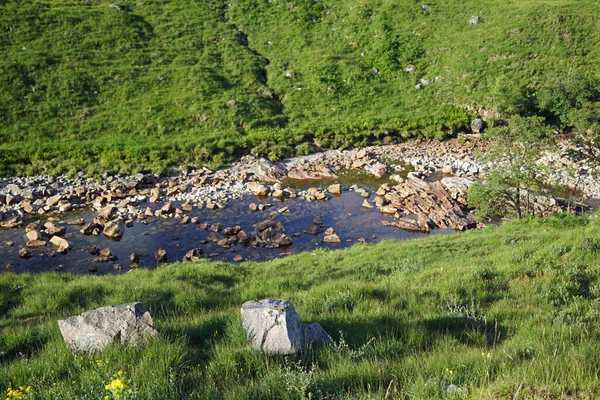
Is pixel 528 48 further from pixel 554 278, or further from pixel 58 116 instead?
pixel 58 116

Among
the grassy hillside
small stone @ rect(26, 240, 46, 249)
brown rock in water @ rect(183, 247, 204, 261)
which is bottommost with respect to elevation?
brown rock in water @ rect(183, 247, 204, 261)

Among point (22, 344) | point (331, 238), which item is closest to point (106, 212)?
point (331, 238)

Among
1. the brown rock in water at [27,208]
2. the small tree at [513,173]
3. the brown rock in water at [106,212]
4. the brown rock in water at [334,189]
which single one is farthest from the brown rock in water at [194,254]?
the small tree at [513,173]

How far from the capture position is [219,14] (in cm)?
5838

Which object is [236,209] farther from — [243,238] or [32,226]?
[32,226]

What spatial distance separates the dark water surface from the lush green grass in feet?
29.3

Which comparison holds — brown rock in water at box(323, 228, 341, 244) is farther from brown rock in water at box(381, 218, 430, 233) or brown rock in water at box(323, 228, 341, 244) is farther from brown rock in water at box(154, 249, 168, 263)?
brown rock in water at box(154, 249, 168, 263)

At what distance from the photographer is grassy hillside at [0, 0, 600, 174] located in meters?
37.6

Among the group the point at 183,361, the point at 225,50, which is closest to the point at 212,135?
the point at 225,50

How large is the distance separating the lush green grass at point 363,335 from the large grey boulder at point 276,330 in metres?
0.19

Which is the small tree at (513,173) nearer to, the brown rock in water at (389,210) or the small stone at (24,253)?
the brown rock in water at (389,210)

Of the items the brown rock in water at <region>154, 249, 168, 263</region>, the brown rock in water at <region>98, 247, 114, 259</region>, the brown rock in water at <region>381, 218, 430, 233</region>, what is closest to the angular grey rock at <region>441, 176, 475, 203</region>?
the brown rock in water at <region>381, 218, 430, 233</region>

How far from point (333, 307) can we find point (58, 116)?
3804 cm

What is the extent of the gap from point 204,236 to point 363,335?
66.3ft
